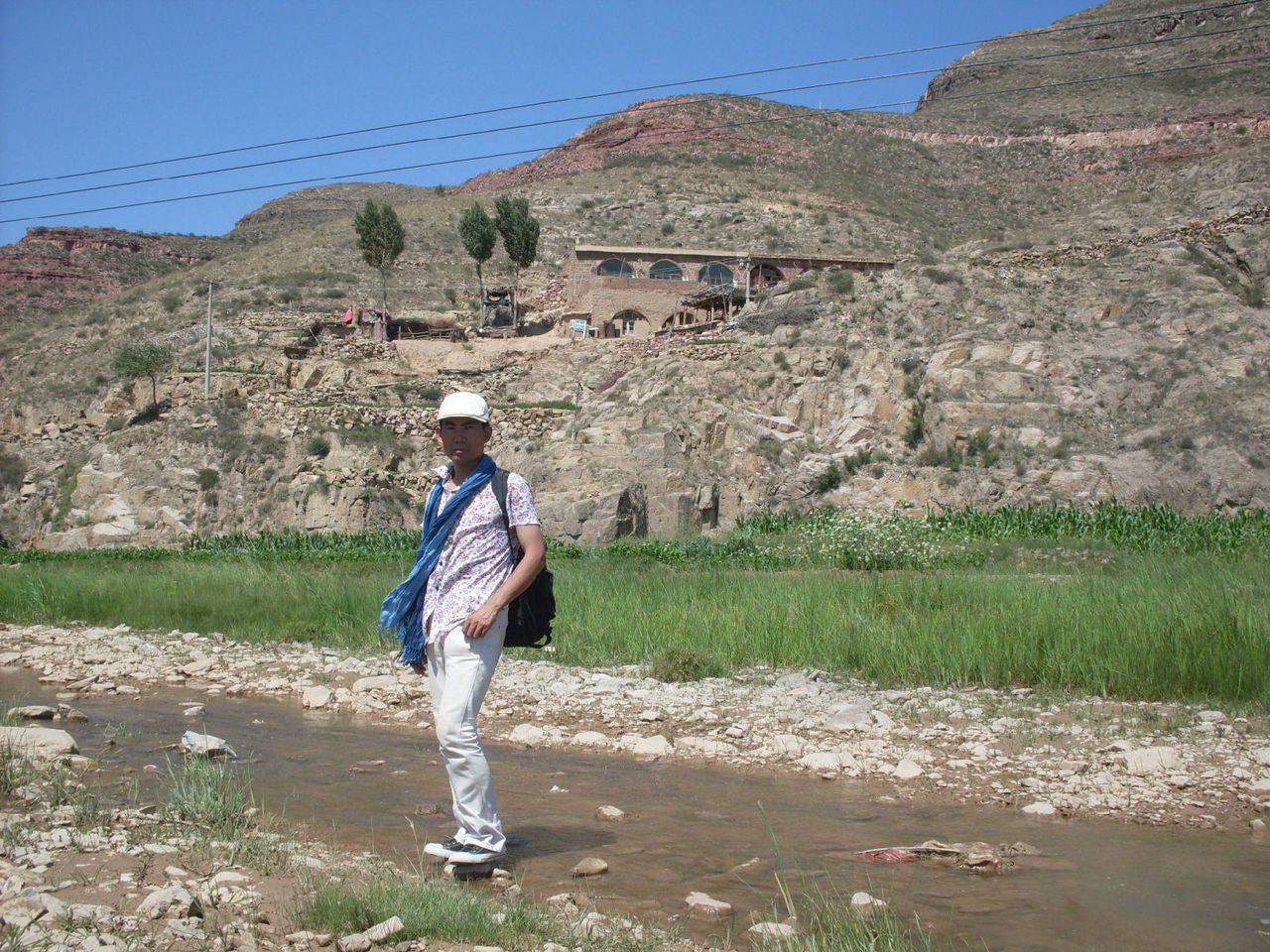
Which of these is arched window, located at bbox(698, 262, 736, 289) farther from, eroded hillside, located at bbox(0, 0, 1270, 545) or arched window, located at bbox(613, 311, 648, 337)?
eroded hillside, located at bbox(0, 0, 1270, 545)

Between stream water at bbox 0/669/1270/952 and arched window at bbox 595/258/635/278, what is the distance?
36656 millimetres

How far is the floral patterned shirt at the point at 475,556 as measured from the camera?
4715 mm

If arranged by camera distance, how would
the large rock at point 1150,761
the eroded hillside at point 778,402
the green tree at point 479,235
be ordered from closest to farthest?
the large rock at point 1150,761
the eroded hillside at point 778,402
the green tree at point 479,235

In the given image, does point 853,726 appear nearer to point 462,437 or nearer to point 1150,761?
point 1150,761

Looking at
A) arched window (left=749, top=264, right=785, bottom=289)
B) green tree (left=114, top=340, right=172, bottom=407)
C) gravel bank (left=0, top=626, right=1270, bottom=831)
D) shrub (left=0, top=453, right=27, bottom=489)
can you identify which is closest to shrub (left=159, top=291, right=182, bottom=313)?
green tree (left=114, top=340, right=172, bottom=407)

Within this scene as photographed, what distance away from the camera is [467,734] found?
178 inches

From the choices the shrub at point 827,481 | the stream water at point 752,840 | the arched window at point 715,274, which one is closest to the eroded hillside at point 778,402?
the shrub at point 827,481

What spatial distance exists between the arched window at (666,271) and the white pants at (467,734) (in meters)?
40.0

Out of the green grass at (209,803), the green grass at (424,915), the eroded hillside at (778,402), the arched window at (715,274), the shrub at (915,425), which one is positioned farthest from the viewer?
the arched window at (715,274)

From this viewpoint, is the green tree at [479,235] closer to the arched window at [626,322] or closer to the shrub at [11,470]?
the arched window at [626,322]

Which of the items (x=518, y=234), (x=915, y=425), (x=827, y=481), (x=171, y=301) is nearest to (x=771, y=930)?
(x=827, y=481)

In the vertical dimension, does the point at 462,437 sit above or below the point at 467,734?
above

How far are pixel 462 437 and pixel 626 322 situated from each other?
3521 centimetres

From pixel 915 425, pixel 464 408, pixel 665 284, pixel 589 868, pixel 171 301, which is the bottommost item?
pixel 589 868
